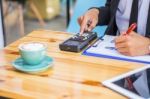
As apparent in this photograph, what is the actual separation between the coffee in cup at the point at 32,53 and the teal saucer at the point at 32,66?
1 centimetres

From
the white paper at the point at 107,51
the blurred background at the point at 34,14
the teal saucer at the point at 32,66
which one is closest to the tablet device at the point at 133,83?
the white paper at the point at 107,51

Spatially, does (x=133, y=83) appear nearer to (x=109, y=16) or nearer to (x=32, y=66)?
(x=32, y=66)

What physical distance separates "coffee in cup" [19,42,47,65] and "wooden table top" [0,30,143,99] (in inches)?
1.9

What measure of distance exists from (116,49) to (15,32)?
105 inches

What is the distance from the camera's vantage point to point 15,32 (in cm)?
368

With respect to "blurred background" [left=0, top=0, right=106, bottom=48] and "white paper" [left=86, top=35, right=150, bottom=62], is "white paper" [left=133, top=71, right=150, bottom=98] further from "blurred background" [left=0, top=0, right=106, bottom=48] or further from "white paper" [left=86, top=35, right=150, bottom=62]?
"blurred background" [left=0, top=0, right=106, bottom=48]

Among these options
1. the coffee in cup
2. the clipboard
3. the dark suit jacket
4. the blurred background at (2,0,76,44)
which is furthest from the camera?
the blurred background at (2,0,76,44)

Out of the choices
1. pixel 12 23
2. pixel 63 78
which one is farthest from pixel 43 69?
pixel 12 23

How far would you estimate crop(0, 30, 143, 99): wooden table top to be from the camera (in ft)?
2.81

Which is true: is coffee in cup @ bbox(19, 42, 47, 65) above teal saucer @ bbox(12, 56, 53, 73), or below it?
above

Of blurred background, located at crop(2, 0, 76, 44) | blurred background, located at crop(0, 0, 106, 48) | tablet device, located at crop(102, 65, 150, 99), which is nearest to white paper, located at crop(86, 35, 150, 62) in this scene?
tablet device, located at crop(102, 65, 150, 99)

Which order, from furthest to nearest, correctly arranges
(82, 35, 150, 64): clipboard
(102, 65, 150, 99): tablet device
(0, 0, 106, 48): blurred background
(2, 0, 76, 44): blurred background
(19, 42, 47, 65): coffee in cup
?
(2, 0, 76, 44): blurred background
(0, 0, 106, 48): blurred background
(82, 35, 150, 64): clipboard
(19, 42, 47, 65): coffee in cup
(102, 65, 150, 99): tablet device

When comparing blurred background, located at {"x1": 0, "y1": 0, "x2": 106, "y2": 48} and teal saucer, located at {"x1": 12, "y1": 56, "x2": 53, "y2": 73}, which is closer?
teal saucer, located at {"x1": 12, "y1": 56, "x2": 53, "y2": 73}

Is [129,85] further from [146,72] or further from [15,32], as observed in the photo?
[15,32]
